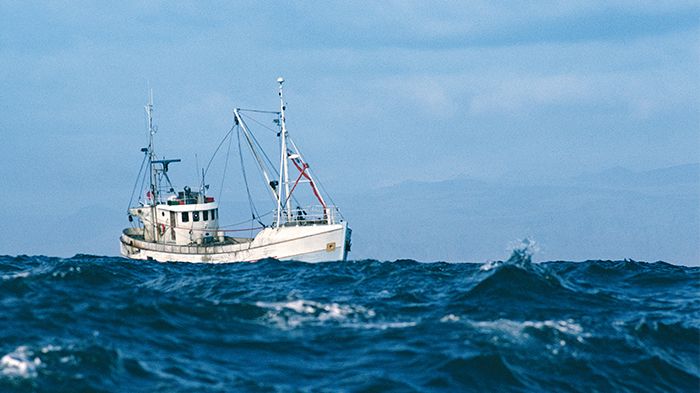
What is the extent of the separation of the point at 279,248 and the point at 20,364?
4032 centimetres

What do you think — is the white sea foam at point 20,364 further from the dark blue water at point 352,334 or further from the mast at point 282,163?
the mast at point 282,163

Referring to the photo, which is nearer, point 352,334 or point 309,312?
point 352,334

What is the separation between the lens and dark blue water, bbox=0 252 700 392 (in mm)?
18906

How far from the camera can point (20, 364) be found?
18.9m

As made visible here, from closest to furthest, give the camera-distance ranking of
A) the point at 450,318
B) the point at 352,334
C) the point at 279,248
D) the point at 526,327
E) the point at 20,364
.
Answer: the point at 20,364
the point at 352,334
the point at 526,327
the point at 450,318
the point at 279,248

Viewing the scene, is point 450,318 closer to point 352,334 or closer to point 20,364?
point 352,334

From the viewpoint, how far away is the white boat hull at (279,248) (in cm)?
5875

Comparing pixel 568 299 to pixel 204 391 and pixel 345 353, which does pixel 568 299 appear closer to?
pixel 345 353

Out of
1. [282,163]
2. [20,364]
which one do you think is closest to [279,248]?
[282,163]

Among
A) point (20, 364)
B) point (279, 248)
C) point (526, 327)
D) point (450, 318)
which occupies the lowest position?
point (526, 327)

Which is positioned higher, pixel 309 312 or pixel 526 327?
pixel 309 312

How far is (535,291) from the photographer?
1107 inches

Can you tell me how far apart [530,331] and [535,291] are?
5.71 m

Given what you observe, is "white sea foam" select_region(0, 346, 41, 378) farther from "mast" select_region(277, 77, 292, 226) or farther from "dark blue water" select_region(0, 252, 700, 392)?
"mast" select_region(277, 77, 292, 226)
